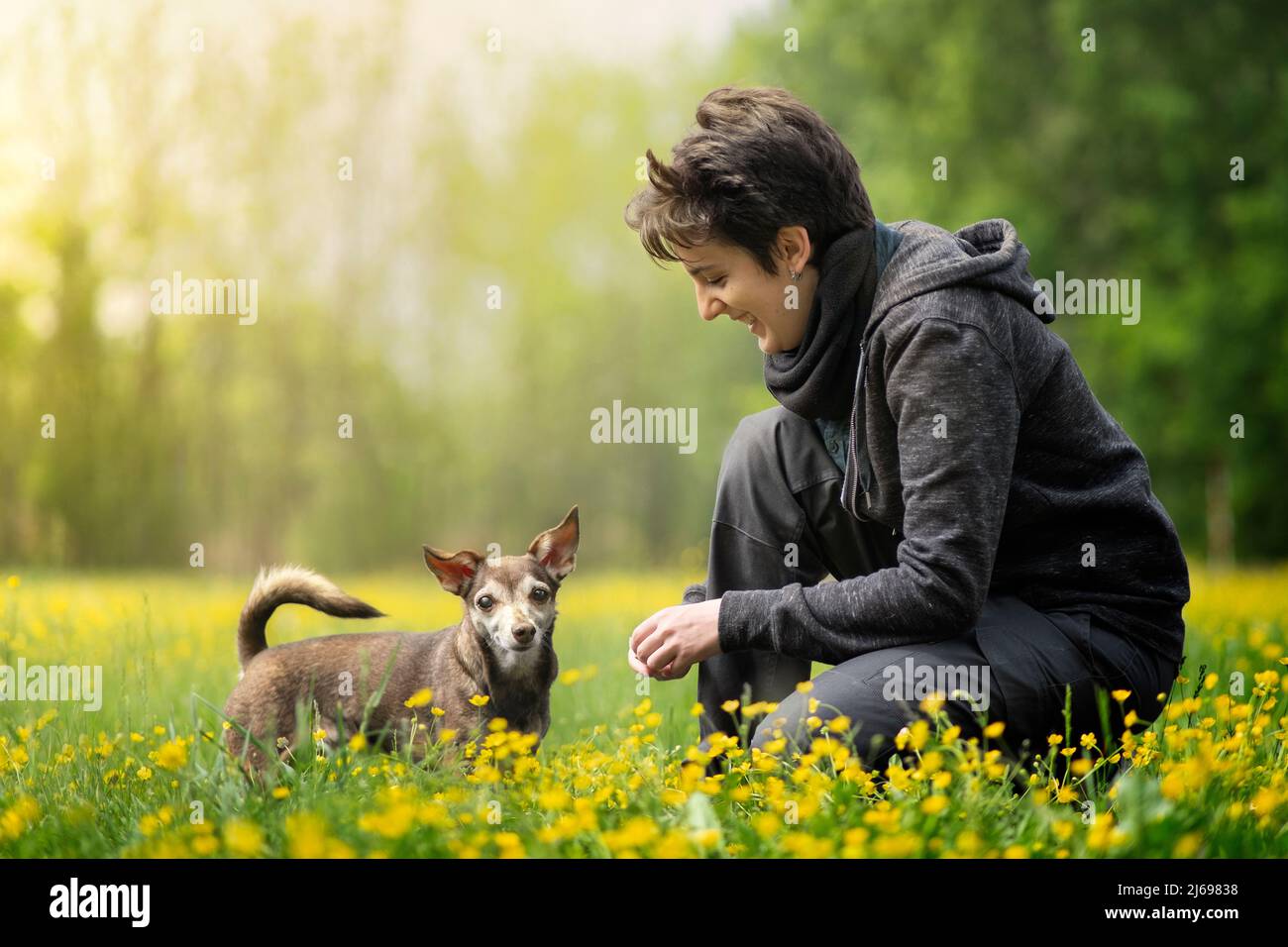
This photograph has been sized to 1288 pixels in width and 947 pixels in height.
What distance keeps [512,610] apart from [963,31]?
44.3ft

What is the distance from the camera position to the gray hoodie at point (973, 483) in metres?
2.77

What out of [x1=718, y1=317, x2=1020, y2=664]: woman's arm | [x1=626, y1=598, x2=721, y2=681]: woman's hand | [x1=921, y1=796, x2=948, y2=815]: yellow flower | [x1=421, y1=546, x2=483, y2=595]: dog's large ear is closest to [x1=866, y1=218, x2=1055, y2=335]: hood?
[x1=718, y1=317, x2=1020, y2=664]: woman's arm

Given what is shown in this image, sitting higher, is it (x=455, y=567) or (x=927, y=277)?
(x=927, y=277)

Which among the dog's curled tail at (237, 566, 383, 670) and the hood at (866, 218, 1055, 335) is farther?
the dog's curled tail at (237, 566, 383, 670)

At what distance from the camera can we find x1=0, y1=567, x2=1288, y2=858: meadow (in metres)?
2.21

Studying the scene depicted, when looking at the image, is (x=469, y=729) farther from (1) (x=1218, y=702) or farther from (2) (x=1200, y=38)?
(2) (x=1200, y=38)

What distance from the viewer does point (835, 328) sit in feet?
10.2

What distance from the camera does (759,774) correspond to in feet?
9.65

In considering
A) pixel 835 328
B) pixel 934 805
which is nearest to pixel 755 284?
pixel 835 328

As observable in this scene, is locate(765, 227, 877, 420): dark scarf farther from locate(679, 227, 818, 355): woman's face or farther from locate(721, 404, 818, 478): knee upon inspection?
locate(721, 404, 818, 478): knee

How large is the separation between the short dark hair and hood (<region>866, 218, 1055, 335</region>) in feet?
0.57

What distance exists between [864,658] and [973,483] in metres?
0.53

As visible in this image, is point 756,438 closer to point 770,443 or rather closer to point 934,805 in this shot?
point 770,443
